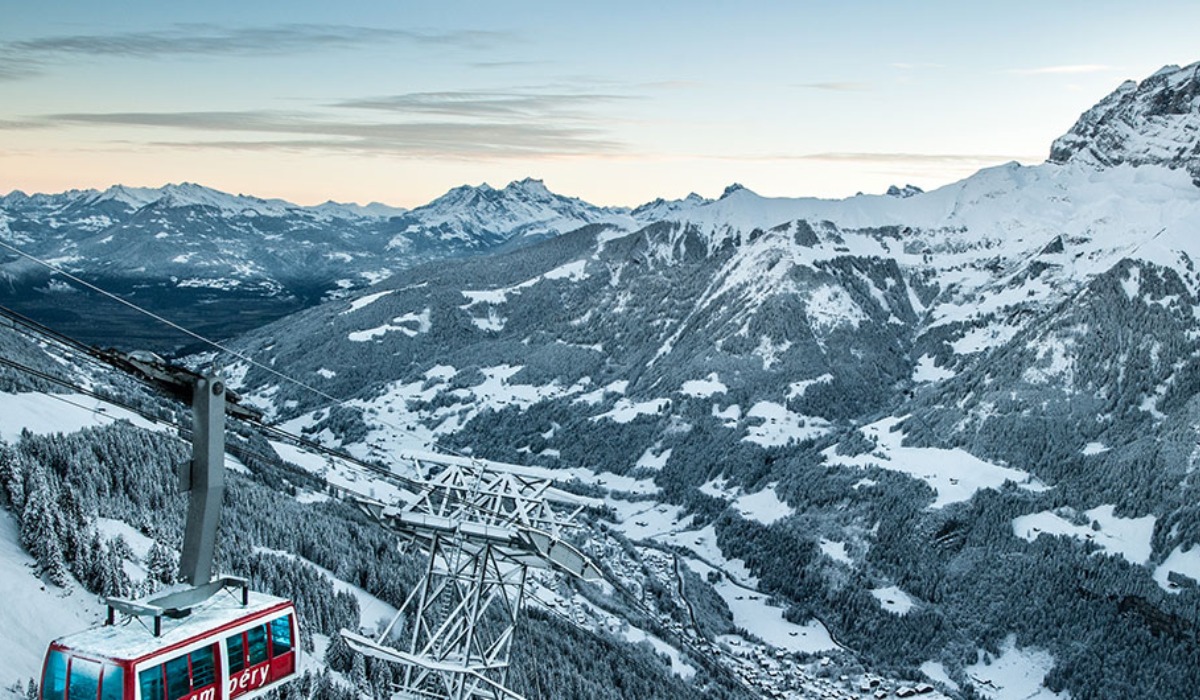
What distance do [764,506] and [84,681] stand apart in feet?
451

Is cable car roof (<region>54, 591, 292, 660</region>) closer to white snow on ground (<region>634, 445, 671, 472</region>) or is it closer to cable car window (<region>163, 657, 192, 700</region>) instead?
cable car window (<region>163, 657, 192, 700</region>)

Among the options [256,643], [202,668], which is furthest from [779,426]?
[202,668]

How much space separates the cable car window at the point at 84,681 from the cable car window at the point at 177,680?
66.9 inches

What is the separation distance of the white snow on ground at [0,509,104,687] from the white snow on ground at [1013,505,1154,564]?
11827 cm

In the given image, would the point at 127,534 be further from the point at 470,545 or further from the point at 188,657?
the point at 188,657

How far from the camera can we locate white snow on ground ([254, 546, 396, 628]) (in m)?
73.9

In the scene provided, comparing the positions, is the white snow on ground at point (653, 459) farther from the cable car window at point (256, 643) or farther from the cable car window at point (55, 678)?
the cable car window at point (55, 678)

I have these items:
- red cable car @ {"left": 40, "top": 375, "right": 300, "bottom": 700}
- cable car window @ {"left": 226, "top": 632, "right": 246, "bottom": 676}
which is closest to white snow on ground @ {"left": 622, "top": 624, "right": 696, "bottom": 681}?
red cable car @ {"left": 40, "top": 375, "right": 300, "bottom": 700}

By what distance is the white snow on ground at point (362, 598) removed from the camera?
242 ft

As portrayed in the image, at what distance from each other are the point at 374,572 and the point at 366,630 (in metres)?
11.6

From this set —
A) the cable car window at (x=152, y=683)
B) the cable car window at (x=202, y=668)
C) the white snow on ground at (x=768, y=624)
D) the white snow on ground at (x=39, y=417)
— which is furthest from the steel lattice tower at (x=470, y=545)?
the white snow on ground at (x=768, y=624)

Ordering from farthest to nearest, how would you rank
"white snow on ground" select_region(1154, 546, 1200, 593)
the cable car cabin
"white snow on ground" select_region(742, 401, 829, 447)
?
"white snow on ground" select_region(742, 401, 829, 447) < "white snow on ground" select_region(1154, 546, 1200, 593) < the cable car cabin

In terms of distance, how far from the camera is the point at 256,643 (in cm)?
2825

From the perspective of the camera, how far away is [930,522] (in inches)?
5325
